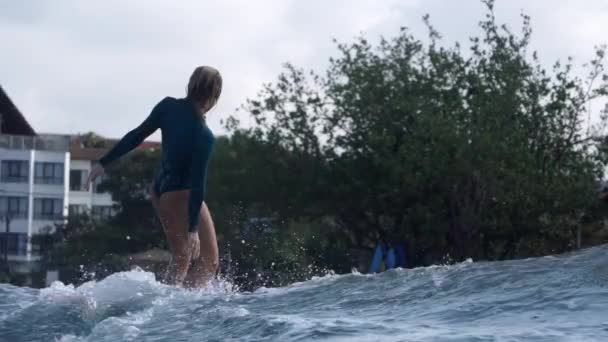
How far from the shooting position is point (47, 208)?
91.6 m

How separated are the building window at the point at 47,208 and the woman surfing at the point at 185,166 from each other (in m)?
83.9

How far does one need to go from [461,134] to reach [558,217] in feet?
10.9

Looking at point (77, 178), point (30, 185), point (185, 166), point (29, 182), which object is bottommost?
point (185, 166)

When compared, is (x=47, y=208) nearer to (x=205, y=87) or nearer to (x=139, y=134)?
(x=139, y=134)

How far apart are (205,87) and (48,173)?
285 feet

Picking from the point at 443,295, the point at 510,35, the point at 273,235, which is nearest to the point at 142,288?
the point at 443,295

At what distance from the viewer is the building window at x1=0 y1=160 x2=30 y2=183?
88.4 meters

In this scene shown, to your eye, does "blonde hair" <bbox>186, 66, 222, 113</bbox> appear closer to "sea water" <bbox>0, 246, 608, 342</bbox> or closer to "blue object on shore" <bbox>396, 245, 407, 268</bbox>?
"sea water" <bbox>0, 246, 608, 342</bbox>

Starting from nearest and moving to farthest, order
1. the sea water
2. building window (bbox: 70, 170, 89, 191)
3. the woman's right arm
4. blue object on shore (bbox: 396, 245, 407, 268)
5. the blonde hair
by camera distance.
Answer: the sea water → the blonde hair → the woman's right arm → blue object on shore (bbox: 396, 245, 407, 268) → building window (bbox: 70, 170, 89, 191)

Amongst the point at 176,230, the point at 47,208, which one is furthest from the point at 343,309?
the point at 47,208

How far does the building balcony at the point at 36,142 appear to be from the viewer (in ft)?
278

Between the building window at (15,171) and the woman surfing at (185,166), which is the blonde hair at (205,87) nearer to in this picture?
the woman surfing at (185,166)

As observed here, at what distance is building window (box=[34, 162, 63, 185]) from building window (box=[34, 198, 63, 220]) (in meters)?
1.43

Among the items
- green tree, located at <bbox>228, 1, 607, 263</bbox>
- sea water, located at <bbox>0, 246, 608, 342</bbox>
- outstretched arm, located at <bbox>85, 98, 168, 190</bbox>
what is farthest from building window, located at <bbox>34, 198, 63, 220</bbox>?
sea water, located at <bbox>0, 246, 608, 342</bbox>
